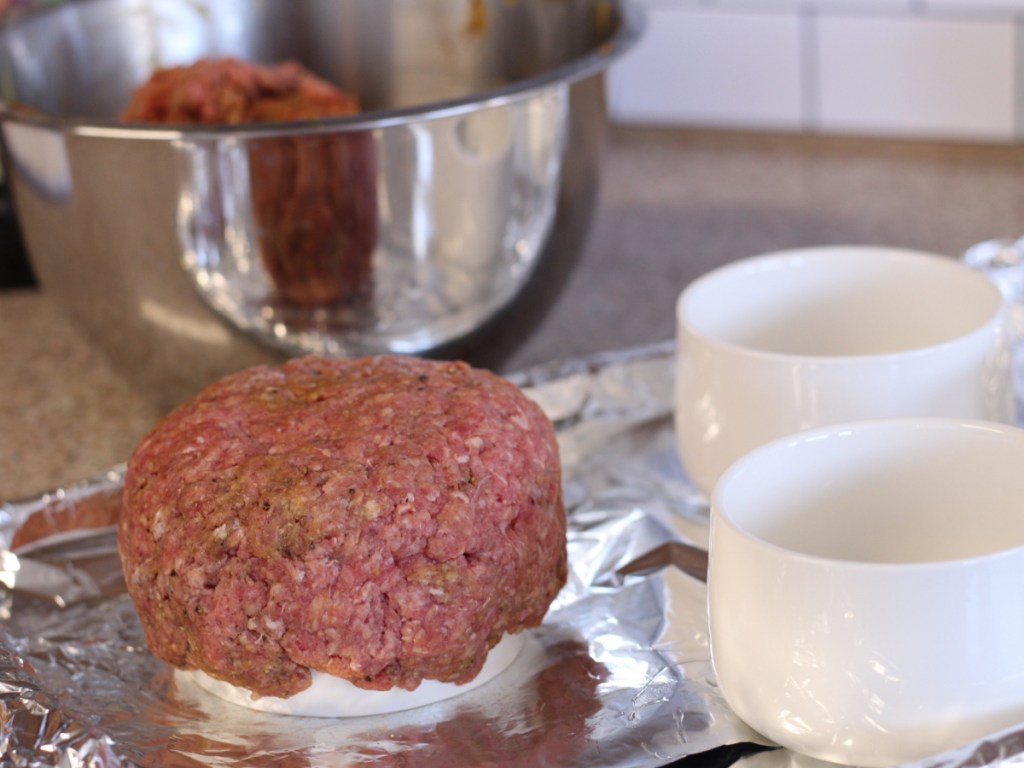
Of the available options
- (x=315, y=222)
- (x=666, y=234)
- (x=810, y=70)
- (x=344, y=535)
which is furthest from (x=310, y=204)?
(x=810, y=70)

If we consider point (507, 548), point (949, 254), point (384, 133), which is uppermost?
point (384, 133)

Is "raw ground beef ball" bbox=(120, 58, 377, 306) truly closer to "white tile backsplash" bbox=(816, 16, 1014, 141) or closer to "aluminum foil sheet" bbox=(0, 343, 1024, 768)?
"aluminum foil sheet" bbox=(0, 343, 1024, 768)

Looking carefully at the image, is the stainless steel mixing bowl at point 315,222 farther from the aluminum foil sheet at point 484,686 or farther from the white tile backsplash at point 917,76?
the white tile backsplash at point 917,76

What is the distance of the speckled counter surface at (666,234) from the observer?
1.22 meters

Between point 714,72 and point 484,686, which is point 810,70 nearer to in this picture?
point 714,72

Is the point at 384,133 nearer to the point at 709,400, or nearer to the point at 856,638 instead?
the point at 709,400

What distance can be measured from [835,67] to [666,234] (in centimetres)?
45

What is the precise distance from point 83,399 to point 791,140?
3.76 feet

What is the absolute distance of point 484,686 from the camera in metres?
0.74

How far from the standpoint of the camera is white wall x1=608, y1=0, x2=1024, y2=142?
5.87 feet

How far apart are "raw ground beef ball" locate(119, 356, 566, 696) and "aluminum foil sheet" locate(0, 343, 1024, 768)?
0.11 feet

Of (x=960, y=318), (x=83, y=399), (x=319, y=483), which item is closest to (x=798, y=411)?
(x=960, y=318)

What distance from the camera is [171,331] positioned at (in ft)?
3.36

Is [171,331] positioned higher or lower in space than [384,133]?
lower
